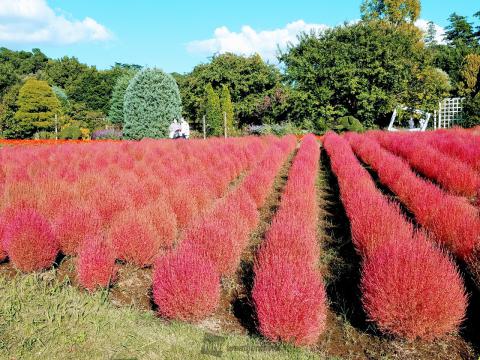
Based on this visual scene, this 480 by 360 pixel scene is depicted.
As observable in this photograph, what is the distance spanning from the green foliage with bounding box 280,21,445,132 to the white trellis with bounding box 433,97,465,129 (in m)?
1.53

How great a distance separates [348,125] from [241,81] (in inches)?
609

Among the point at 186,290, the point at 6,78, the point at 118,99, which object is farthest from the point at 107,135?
the point at 6,78

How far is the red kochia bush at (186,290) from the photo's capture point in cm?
354

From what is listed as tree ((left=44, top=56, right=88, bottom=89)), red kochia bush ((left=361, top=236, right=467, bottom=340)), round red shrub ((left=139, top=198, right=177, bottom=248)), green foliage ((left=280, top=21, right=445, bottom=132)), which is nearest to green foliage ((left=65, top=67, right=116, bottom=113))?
tree ((left=44, top=56, right=88, bottom=89))

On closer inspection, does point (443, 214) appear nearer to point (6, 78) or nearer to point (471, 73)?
point (471, 73)

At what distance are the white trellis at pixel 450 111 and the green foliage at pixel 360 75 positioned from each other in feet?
5.03

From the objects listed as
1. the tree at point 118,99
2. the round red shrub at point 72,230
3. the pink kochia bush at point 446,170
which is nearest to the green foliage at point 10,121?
the tree at point 118,99

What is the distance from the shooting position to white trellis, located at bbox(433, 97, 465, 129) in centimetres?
3105

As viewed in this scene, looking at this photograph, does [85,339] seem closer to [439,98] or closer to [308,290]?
[308,290]

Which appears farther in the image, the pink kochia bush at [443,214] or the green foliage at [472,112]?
the green foliage at [472,112]

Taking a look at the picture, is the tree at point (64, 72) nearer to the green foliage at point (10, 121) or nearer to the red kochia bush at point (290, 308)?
the green foliage at point (10, 121)

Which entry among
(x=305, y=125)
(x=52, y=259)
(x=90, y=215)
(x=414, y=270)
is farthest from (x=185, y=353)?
(x=305, y=125)

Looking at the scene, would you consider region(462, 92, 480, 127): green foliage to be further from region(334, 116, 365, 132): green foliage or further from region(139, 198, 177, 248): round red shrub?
region(139, 198, 177, 248): round red shrub

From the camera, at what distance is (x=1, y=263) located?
16.6 feet
